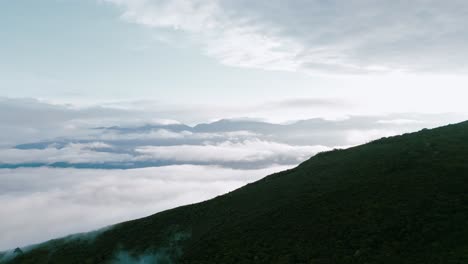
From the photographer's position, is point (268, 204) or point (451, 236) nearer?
point (451, 236)

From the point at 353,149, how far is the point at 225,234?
3087 cm

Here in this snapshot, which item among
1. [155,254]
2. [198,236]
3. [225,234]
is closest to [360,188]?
[225,234]

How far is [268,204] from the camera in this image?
150 ft

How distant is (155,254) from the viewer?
41438 millimetres

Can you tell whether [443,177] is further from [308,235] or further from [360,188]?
[308,235]

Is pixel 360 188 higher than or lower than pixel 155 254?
higher

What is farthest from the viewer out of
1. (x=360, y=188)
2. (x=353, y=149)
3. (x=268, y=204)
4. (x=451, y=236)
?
(x=353, y=149)

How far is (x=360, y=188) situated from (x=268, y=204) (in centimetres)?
1039

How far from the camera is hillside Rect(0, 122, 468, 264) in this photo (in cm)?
3036

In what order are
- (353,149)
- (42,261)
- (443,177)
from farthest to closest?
1. (353,149)
2. (42,261)
3. (443,177)

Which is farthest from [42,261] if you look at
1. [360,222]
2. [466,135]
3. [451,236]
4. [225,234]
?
[466,135]

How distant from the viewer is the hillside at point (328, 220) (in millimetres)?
30359

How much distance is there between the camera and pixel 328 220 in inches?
1421

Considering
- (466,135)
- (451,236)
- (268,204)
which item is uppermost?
(466,135)
